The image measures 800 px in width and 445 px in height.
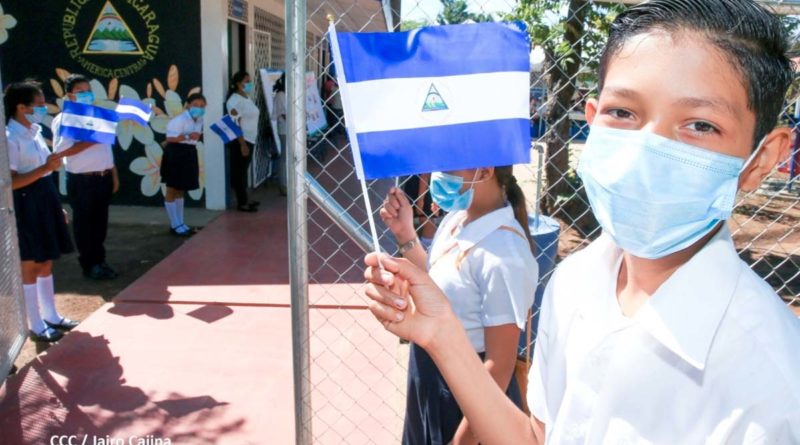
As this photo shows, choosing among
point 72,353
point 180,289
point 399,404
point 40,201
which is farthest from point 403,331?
point 180,289

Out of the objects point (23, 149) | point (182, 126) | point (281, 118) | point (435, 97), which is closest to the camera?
point (435, 97)

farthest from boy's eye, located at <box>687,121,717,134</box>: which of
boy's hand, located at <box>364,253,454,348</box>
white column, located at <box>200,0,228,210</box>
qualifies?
white column, located at <box>200,0,228,210</box>

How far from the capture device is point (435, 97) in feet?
5.70

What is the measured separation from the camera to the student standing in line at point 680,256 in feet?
2.98

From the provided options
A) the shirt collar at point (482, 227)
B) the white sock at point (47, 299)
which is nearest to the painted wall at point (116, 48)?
the white sock at point (47, 299)

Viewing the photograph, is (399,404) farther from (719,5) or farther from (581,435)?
(719,5)

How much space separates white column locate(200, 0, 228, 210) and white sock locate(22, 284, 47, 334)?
13.7 ft

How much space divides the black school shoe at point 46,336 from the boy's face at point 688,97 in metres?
4.51

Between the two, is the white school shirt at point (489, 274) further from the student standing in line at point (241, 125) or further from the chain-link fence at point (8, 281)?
the student standing in line at point (241, 125)

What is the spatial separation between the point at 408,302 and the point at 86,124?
4.10m

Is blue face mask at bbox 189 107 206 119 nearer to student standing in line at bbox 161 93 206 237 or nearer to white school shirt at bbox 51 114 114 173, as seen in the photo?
student standing in line at bbox 161 93 206 237

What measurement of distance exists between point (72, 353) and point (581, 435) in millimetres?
4008

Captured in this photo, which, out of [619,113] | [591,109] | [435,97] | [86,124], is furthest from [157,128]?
[619,113]

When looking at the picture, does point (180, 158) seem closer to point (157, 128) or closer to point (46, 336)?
point (157, 128)
